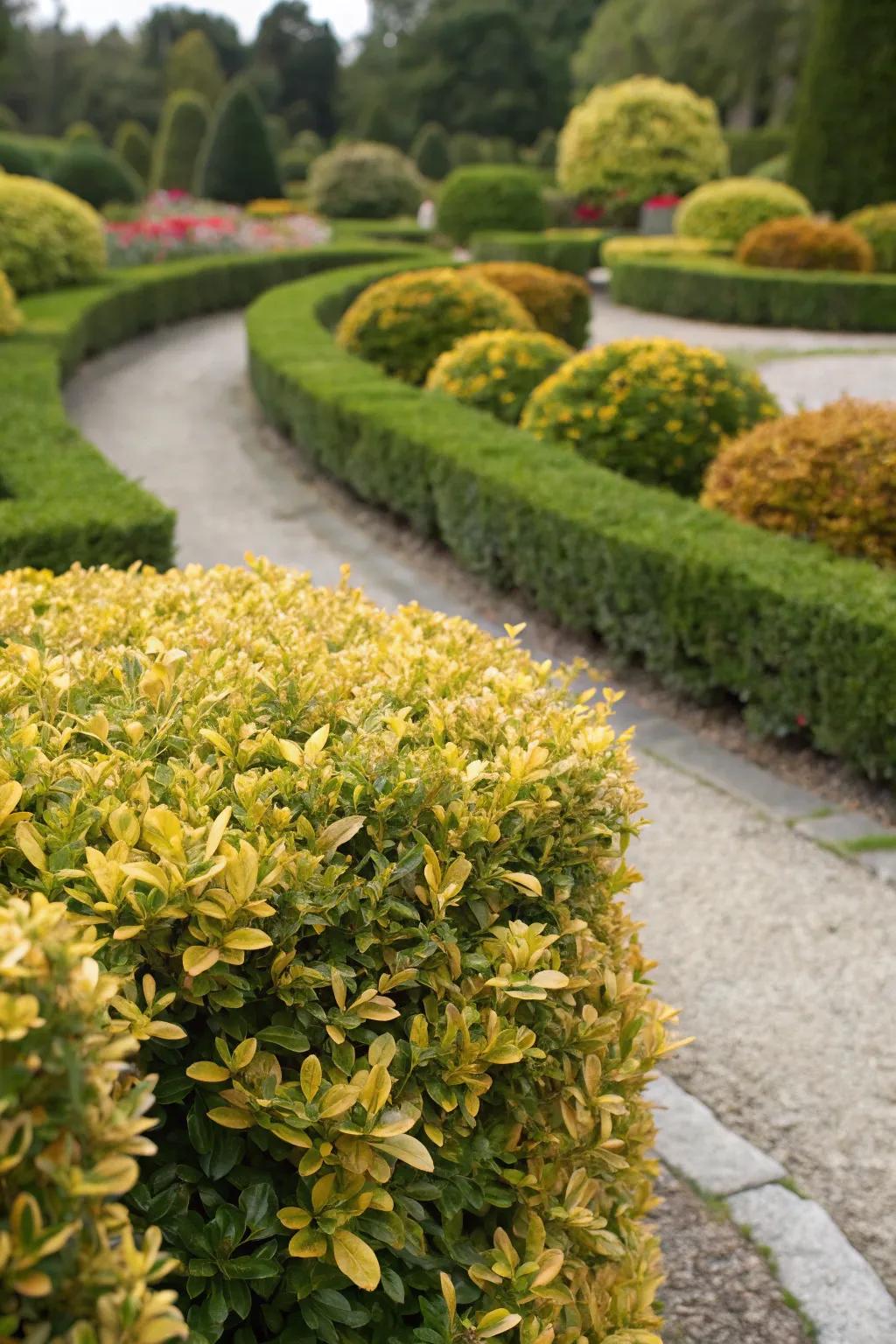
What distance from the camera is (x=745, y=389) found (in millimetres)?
8234

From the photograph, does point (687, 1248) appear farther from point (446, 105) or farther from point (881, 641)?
point (446, 105)

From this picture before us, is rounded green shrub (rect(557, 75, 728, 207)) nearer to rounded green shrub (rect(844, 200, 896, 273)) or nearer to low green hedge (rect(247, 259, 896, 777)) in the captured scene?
rounded green shrub (rect(844, 200, 896, 273))

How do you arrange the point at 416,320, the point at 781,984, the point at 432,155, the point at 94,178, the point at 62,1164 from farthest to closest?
the point at 432,155 < the point at 94,178 < the point at 416,320 < the point at 781,984 < the point at 62,1164

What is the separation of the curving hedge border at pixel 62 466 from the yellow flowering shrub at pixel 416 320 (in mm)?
2932

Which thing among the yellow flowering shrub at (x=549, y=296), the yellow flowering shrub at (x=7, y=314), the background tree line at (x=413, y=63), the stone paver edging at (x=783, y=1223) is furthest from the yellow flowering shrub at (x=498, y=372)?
the background tree line at (x=413, y=63)

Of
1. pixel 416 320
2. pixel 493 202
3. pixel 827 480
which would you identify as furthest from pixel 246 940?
pixel 493 202

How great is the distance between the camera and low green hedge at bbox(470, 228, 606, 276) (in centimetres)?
2216

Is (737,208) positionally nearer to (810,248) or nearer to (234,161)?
(810,248)

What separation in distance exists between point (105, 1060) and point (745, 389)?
773cm

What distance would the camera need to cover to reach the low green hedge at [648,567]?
484cm

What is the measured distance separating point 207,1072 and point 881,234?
20.8 metres

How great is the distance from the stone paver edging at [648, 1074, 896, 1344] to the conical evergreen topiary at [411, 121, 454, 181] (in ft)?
143

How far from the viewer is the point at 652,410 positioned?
25.5 ft

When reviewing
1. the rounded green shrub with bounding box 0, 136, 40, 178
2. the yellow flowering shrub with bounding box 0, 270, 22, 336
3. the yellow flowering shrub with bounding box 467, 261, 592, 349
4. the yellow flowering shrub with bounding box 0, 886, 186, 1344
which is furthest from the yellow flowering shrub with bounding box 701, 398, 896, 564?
the rounded green shrub with bounding box 0, 136, 40, 178
